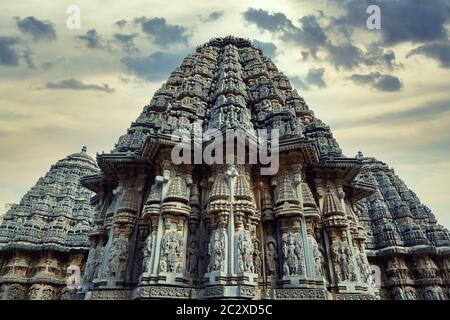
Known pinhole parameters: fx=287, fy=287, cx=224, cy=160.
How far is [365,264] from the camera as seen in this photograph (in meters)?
10.9

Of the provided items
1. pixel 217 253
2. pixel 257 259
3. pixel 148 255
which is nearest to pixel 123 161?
pixel 148 255

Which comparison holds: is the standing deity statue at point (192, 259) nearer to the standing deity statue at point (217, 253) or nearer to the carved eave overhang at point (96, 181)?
the standing deity statue at point (217, 253)

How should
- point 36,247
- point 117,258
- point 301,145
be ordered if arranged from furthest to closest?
1. point 36,247
2. point 301,145
3. point 117,258

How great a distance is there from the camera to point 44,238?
21.9 meters

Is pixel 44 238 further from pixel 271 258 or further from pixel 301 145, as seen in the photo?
pixel 301 145

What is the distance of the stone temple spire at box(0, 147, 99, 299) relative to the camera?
19.9 metres

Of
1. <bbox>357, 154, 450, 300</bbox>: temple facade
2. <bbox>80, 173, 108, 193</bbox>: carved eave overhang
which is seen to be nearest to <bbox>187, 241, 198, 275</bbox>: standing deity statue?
<bbox>80, 173, 108, 193</bbox>: carved eave overhang

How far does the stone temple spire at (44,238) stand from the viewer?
19922 millimetres

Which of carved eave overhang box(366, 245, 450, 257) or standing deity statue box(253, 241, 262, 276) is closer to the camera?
standing deity statue box(253, 241, 262, 276)

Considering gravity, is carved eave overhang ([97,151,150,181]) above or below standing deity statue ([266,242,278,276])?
above

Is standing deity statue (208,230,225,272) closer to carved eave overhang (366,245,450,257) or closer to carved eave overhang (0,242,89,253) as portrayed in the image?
carved eave overhang (0,242,89,253)

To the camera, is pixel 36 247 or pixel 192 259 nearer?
pixel 192 259

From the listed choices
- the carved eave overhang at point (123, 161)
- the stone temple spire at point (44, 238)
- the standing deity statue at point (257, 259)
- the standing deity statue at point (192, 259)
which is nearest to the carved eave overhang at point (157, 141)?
the carved eave overhang at point (123, 161)
